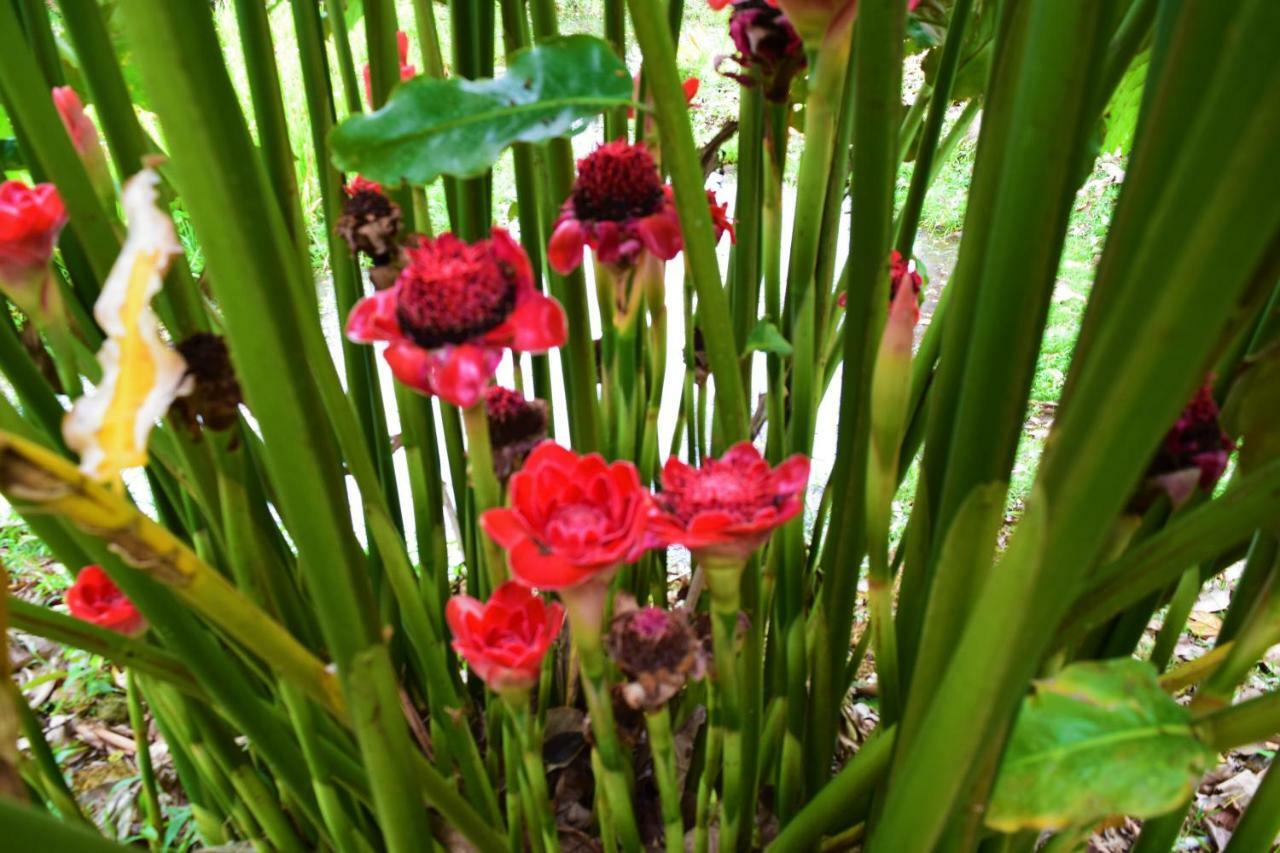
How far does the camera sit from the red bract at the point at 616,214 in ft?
1.04

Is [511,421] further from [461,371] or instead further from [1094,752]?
[1094,752]

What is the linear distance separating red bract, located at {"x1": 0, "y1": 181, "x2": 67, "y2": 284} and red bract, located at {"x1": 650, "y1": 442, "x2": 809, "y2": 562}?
0.19 m

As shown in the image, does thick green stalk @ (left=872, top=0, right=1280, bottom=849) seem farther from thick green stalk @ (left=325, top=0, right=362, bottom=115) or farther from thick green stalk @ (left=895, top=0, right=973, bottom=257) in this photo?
thick green stalk @ (left=325, top=0, right=362, bottom=115)

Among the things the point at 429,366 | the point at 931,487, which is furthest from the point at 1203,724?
the point at 429,366

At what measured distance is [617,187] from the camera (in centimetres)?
32

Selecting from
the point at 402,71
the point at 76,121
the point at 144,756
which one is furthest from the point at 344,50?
the point at 144,756

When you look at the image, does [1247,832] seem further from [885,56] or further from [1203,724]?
[885,56]

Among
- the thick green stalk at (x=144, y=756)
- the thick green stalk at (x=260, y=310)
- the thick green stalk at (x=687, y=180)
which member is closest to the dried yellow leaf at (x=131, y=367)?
the thick green stalk at (x=260, y=310)

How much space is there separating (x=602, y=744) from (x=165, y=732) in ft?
0.87

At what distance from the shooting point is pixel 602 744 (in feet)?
0.97

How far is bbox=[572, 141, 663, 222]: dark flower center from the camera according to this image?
316 millimetres

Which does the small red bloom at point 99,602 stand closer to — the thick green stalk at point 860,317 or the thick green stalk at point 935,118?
the thick green stalk at point 860,317

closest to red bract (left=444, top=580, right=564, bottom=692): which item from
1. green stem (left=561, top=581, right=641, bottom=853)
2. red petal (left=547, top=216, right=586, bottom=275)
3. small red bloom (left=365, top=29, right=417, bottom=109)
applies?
green stem (left=561, top=581, right=641, bottom=853)

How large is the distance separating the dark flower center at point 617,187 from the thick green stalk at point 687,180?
80 millimetres
